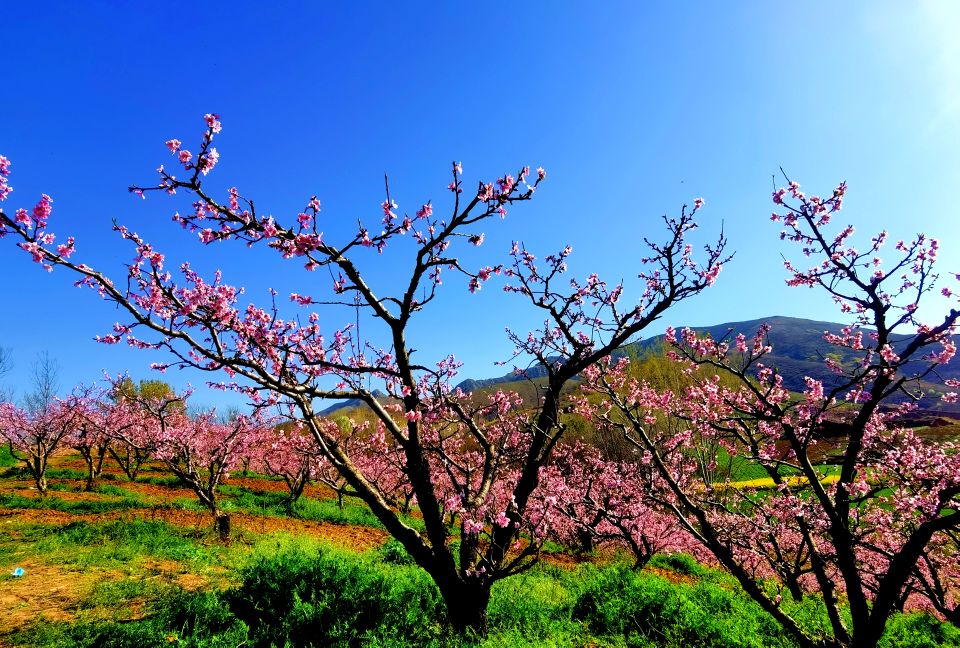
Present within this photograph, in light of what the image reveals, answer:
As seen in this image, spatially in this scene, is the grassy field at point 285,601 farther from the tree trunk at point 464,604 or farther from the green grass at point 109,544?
the tree trunk at point 464,604

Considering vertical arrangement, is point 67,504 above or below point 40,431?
below

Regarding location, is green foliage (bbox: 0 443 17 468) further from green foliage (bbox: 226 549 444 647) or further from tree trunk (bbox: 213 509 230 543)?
green foliage (bbox: 226 549 444 647)

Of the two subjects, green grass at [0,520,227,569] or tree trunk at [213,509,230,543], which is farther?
tree trunk at [213,509,230,543]

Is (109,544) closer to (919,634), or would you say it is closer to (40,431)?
(40,431)

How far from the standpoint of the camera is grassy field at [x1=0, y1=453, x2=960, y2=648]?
5496mm

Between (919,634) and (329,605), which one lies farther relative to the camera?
(919,634)

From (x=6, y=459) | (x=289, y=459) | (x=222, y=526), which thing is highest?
(x=6, y=459)

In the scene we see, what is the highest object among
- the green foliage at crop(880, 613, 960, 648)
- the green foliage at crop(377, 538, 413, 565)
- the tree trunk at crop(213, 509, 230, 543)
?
the tree trunk at crop(213, 509, 230, 543)

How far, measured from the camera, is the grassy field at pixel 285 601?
216 inches

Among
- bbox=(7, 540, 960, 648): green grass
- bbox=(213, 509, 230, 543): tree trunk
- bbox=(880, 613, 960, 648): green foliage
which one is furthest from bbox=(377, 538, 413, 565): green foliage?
bbox=(880, 613, 960, 648): green foliage

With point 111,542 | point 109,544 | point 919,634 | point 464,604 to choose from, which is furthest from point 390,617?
point 919,634

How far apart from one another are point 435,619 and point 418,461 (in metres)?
2.60

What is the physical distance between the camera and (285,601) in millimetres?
6066

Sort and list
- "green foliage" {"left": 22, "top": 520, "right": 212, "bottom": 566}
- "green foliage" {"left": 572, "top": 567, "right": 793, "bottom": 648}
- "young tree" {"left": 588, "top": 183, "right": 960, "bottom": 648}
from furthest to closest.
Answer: "green foliage" {"left": 22, "top": 520, "right": 212, "bottom": 566} < "green foliage" {"left": 572, "top": 567, "right": 793, "bottom": 648} < "young tree" {"left": 588, "top": 183, "right": 960, "bottom": 648}
